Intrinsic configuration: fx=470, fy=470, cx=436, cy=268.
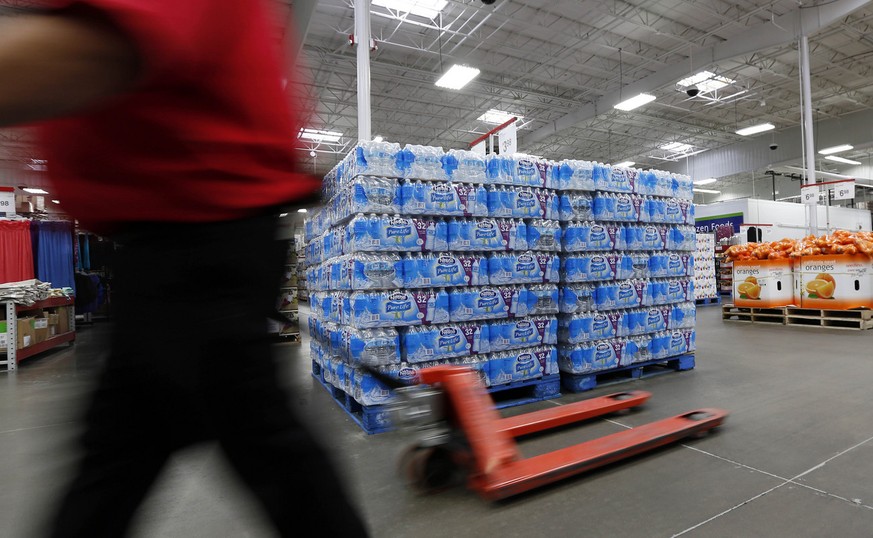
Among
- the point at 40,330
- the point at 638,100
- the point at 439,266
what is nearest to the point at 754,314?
the point at 638,100

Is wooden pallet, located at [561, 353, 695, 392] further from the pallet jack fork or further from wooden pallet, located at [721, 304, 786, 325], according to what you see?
wooden pallet, located at [721, 304, 786, 325]

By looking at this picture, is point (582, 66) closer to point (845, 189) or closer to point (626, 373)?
point (845, 189)

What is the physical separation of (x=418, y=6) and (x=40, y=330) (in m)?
9.81

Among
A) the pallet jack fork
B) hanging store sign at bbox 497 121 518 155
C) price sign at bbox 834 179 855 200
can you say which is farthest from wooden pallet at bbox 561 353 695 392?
price sign at bbox 834 179 855 200

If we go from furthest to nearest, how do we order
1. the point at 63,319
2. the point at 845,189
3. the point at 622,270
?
1. the point at 845,189
2. the point at 63,319
3. the point at 622,270

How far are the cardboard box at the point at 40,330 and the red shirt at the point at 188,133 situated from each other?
8554 millimetres

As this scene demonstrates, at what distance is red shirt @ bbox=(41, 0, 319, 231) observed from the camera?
742 millimetres

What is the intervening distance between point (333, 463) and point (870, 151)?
32.2m

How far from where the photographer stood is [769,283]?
9.45 m

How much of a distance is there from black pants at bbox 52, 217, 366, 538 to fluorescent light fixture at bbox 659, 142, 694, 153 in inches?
1015

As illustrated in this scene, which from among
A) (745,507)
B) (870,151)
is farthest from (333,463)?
(870,151)

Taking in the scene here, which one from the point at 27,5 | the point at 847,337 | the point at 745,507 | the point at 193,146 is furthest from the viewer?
the point at 847,337

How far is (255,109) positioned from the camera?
0.88 metres

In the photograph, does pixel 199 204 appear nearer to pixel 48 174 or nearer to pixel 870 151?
pixel 48 174
